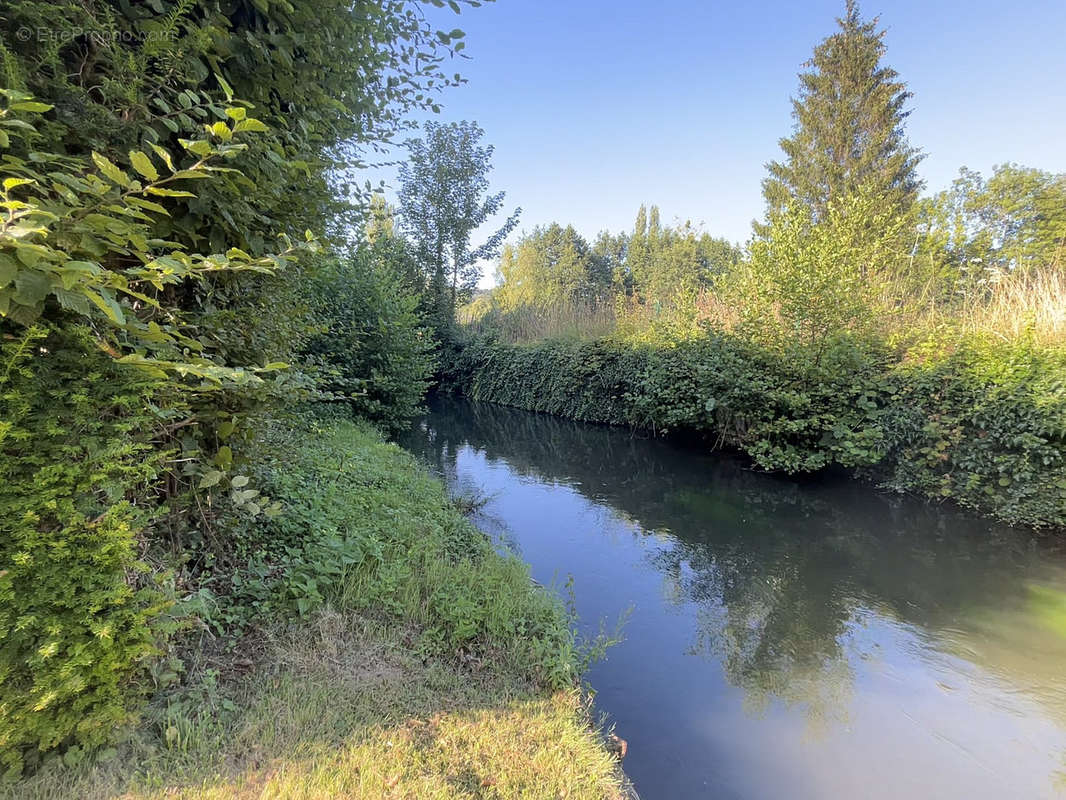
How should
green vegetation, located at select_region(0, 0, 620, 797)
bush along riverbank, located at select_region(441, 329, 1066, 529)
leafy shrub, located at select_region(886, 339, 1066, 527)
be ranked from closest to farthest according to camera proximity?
green vegetation, located at select_region(0, 0, 620, 797), leafy shrub, located at select_region(886, 339, 1066, 527), bush along riverbank, located at select_region(441, 329, 1066, 529)

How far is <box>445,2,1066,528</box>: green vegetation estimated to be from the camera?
6.07 meters

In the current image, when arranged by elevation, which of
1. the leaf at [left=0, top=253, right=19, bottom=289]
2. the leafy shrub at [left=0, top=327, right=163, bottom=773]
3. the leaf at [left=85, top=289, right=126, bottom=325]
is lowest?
the leafy shrub at [left=0, top=327, right=163, bottom=773]

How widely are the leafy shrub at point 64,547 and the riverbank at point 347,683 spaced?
24 centimetres

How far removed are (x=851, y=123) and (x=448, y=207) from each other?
18530 millimetres

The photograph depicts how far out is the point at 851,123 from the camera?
21.2 meters

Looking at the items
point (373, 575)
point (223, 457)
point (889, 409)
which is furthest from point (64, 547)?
point (889, 409)

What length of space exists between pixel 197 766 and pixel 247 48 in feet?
9.31

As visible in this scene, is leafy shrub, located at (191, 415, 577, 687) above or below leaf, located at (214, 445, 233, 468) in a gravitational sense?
below

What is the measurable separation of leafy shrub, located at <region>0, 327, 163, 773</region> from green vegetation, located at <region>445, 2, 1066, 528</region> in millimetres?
8159

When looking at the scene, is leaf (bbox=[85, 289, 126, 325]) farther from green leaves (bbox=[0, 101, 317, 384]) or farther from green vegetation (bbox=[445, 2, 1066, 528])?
green vegetation (bbox=[445, 2, 1066, 528])

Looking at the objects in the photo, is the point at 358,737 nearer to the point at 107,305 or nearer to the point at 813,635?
the point at 107,305

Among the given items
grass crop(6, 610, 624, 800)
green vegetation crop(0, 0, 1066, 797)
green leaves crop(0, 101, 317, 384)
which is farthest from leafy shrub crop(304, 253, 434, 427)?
→ green leaves crop(0, 101, 317, 384)

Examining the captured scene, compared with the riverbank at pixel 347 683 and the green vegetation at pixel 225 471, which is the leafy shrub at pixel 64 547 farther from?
the riverbank at pixel 347 683

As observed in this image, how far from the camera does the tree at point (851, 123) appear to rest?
813 inches
